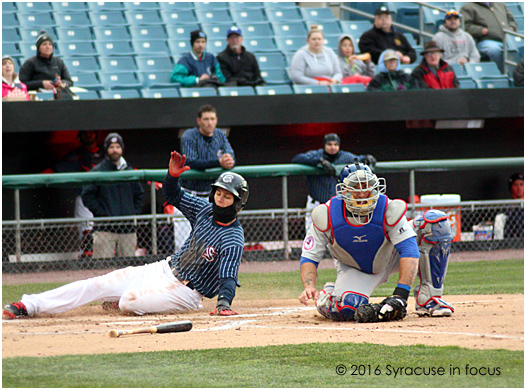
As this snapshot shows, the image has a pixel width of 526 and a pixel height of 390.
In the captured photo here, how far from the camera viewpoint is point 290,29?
13.8 meters

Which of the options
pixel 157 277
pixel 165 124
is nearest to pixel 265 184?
pixel 165 124

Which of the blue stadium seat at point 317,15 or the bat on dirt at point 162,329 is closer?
the bat on dirt at point 162,329

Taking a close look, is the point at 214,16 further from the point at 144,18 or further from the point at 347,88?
the point at 347,88

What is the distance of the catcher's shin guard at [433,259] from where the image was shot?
575 centimetres

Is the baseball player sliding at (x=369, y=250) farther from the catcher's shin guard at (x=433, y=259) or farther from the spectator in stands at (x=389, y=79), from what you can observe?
the spectator in stands at (x=389, y=79)

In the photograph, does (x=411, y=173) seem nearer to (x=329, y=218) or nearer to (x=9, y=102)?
(x=329, y=218)

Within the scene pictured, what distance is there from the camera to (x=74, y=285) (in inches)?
235

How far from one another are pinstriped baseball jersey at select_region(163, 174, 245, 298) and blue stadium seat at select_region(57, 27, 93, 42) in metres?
7.19

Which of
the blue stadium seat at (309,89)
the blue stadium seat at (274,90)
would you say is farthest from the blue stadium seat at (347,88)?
the blue stadium seat at (274,90)

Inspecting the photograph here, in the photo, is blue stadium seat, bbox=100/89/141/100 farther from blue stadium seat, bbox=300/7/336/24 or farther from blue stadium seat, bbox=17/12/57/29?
blue stadium seat, bbox=300/7/336/24

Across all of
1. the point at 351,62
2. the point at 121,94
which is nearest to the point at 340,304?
the point at 121,94

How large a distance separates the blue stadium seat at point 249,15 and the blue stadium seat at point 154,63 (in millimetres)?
2116

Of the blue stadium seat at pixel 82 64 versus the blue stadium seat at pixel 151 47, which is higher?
the blue stadium seat at pixel 151 47

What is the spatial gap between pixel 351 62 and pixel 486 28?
10.5 feet
